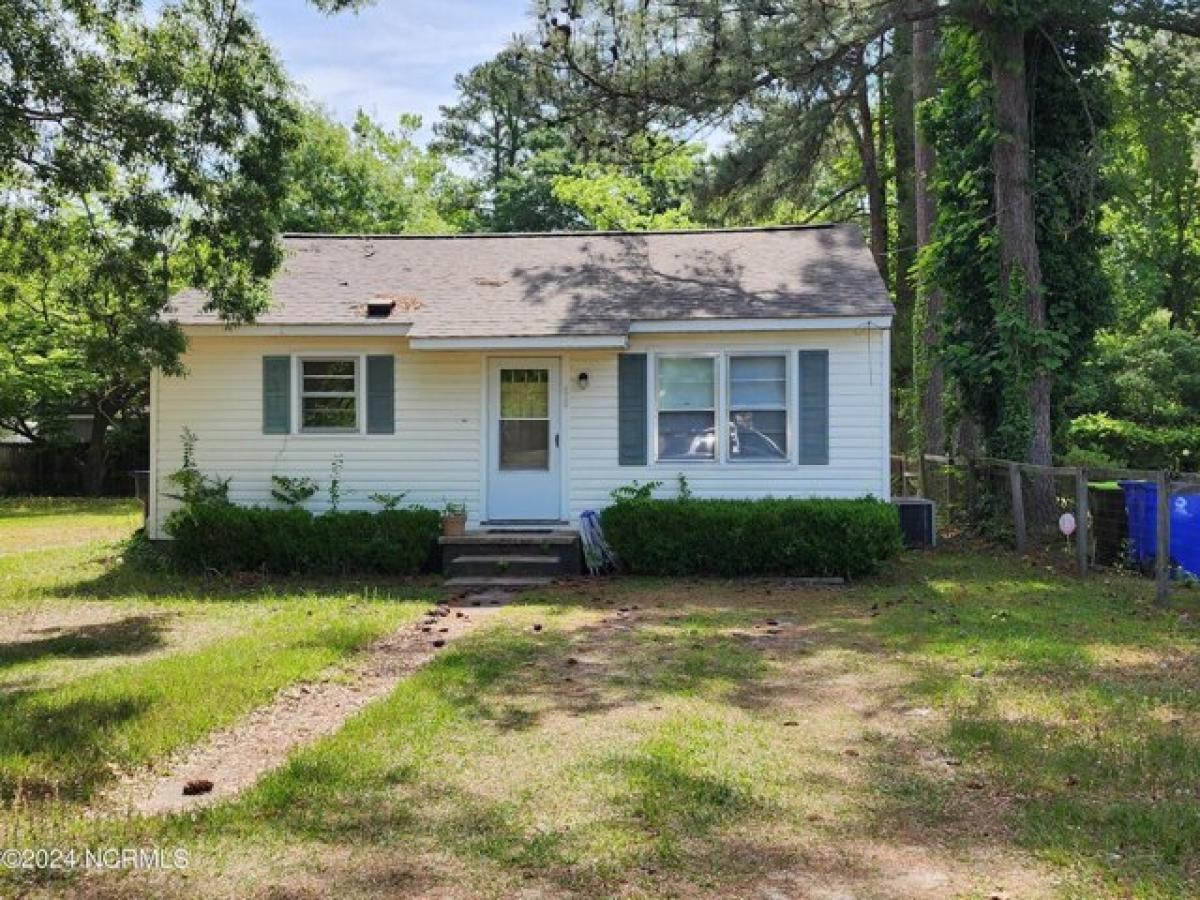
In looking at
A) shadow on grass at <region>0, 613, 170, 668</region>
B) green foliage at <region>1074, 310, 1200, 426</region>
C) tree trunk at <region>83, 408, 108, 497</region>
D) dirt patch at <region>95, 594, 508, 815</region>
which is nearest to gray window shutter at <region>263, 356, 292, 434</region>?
shadow on grass at <region>0, 613, 170, 668</region>

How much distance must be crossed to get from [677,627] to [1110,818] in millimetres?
4665

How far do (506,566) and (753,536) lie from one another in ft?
9.21

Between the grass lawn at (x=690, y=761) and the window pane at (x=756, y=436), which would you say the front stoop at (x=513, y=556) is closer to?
the window pane at (x=756, y=436)

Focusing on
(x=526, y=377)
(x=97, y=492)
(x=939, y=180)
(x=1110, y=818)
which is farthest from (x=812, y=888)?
(x=97, y=492)

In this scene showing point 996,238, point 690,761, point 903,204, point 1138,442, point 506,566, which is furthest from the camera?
point 903,204

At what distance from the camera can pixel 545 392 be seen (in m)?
12.6

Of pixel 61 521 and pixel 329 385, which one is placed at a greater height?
pixel 329 385

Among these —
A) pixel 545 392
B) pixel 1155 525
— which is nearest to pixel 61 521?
pixel 545 392

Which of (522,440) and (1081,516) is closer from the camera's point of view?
(1081,516)

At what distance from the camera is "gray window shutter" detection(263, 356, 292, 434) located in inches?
496

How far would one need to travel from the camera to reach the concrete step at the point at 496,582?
1084cm

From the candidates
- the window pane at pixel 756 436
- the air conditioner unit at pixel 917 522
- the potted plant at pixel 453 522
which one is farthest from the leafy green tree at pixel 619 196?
the potted plant at pixel 453 522

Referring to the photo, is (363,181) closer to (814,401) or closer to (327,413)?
(327,413)

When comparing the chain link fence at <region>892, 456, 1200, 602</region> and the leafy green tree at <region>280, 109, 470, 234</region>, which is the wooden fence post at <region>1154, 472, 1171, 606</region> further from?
the leafy green tree at <region>280, 109, 470, 234</region>
